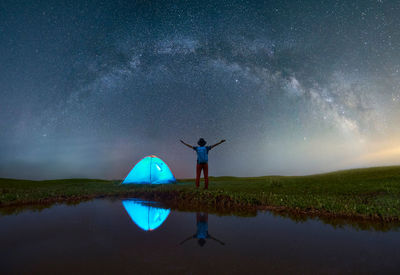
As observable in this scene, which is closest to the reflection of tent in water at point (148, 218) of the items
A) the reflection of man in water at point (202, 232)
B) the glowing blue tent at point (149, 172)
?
the reflection of man in water at point (202, 232)

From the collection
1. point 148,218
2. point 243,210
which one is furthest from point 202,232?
point 243,210

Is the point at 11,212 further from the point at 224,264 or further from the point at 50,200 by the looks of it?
the point at 224,264

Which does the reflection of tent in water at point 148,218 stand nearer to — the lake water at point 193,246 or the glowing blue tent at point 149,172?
the lake water at point 193,246

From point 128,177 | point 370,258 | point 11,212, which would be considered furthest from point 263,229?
point 128,177

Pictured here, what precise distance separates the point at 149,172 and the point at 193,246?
604 inches

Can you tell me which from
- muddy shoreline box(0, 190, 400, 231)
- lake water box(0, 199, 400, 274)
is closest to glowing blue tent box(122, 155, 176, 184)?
muddy shoreline box(0, 190, 400, 231)

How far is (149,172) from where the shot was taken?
61.3ft

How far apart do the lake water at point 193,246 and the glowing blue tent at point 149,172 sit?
40.8 feet

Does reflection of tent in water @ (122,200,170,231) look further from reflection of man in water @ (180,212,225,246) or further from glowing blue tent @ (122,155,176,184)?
glowing blue tent @ (122,155,176,184)

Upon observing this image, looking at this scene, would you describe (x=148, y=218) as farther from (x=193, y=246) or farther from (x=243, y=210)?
(x=243, y=210)

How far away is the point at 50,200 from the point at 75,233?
6.33 m

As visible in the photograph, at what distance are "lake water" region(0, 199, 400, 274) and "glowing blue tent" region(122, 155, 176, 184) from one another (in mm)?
12422

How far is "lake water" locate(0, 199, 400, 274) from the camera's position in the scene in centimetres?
315

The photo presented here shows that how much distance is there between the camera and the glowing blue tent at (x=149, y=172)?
18.6 metres
